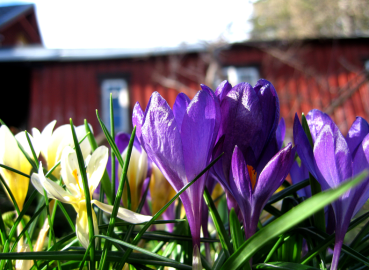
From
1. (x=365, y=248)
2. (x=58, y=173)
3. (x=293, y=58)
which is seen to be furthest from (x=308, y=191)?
(x=293, y=58)

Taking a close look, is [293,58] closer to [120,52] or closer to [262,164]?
[120,52]

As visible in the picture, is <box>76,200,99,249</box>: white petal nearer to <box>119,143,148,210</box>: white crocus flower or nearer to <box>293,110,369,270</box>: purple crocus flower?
<box>119,143,148,210</box>: white crocus flower

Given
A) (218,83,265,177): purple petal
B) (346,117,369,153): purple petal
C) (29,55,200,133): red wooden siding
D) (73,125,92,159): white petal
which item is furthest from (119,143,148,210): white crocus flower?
(29,55,200,133): red wooden siding

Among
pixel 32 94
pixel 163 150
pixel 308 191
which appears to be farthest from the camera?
pixel 32 94

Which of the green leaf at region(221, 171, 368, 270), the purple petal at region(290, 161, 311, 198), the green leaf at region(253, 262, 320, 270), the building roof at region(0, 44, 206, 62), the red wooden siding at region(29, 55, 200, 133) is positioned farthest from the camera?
the red wooden siding at region(29, 55, 200, 133)

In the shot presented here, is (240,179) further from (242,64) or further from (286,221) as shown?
(242,64)
